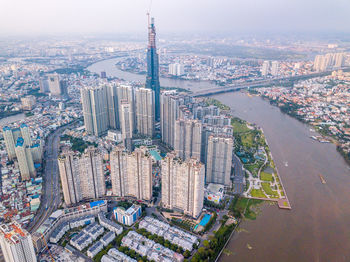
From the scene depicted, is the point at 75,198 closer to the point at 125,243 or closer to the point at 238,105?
the point at 125,243

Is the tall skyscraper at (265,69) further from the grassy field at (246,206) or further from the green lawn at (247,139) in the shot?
the grassy field at (246,206)

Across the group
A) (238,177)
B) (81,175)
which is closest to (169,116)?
(238,177)

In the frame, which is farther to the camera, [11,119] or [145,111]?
[11,119]

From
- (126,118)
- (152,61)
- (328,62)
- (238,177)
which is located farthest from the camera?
(328,62)

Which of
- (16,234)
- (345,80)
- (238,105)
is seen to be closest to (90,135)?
(16,234)

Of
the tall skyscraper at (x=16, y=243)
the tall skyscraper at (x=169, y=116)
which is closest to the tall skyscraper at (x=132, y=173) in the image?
the tall skyscraper at (x=16, y=243)

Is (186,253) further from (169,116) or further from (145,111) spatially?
Answer: (145,111)
